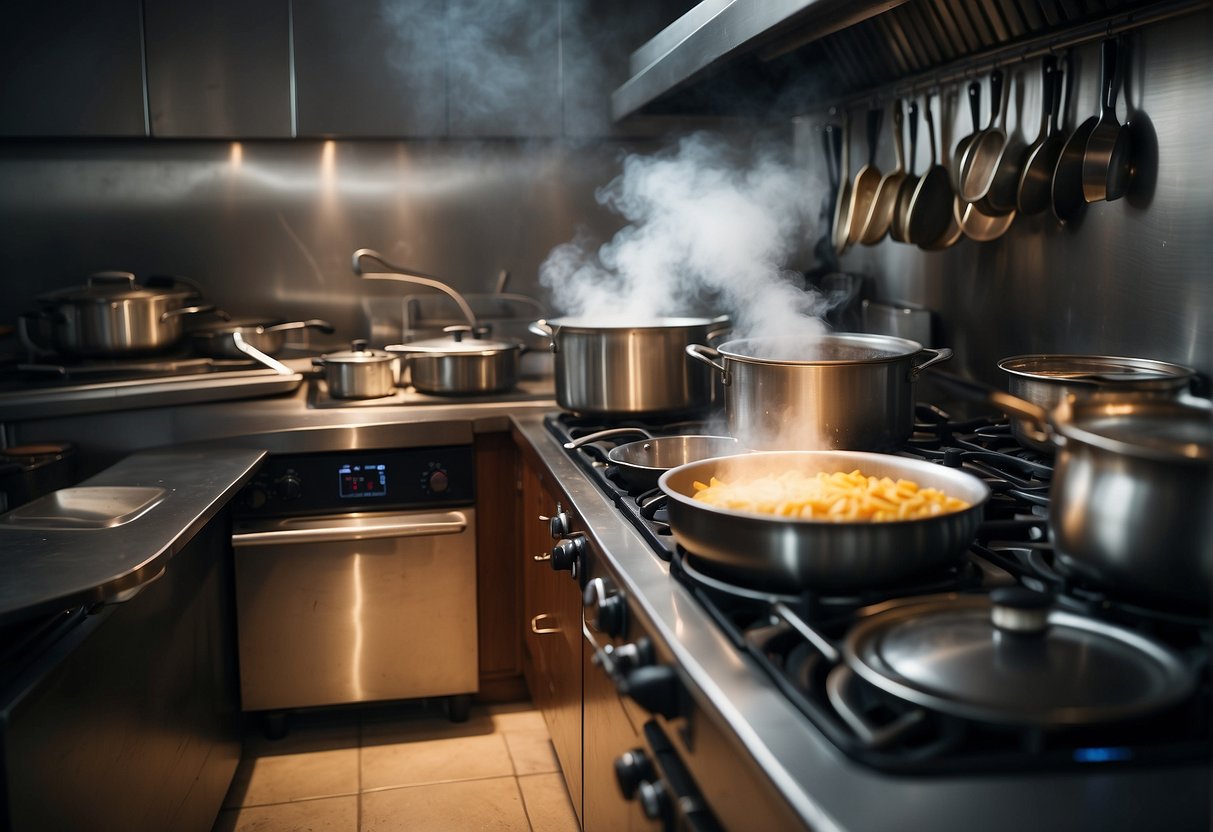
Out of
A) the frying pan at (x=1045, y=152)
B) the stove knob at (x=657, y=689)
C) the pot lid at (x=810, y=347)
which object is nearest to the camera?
the stove knob at (x=657, y=689)

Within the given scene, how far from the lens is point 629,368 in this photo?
2053mm

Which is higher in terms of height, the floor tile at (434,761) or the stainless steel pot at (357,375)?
the stainless steel pot at (357,375)

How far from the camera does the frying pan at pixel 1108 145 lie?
1.58m

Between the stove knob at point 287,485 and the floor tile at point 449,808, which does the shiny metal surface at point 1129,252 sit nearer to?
the floor tile at point 449,808

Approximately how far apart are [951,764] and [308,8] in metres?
2.56

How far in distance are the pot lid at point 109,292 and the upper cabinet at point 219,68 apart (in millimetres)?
405

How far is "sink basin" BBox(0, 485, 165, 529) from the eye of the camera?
5.35 feet

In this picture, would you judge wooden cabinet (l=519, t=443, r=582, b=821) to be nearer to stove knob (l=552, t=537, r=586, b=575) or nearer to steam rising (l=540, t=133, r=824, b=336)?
stove knob (l=552, t=537, r=586, b=575)

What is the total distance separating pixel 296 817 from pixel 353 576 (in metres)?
0.49

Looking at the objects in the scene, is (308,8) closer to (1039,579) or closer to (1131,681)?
(1039,579)

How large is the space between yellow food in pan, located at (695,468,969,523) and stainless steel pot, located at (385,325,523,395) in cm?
118

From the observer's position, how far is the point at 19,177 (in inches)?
114

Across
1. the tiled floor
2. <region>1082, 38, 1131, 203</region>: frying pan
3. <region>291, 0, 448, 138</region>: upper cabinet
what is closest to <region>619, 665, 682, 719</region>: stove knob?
<region>1082, 38, 1131, 203</region>: frying pan

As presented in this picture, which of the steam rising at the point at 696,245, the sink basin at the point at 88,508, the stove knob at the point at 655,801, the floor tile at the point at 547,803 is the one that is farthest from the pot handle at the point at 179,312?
the stove knob at the point at 655,801
